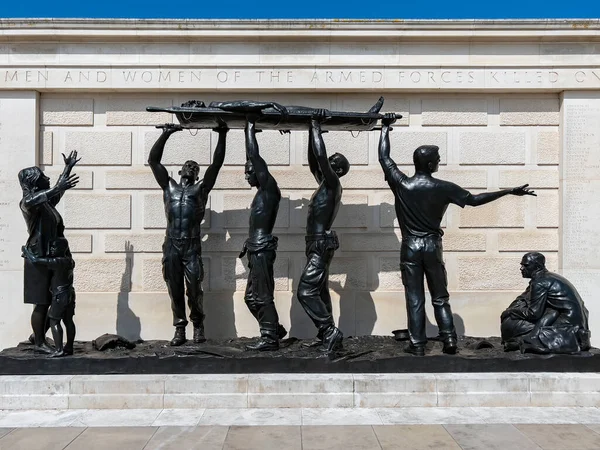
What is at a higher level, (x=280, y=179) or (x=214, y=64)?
(x=214, y=64)

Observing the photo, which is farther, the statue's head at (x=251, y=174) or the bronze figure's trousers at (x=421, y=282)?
the statue's head at (x=251, y=174)

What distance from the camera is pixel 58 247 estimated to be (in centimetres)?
654

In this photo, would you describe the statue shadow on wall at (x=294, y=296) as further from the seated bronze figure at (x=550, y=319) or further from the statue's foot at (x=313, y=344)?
the seated bronze figure at (x=550, y=319)

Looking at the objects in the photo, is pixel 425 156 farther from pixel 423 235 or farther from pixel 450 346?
pixel 450 346

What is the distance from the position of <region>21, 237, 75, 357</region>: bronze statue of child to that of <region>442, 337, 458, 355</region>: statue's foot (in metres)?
4.47

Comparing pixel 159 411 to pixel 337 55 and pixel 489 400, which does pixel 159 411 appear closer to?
pixel 489 400

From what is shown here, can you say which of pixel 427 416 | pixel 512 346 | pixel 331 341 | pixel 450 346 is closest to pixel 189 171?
pixel 331 341

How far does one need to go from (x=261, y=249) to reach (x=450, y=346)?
2542 mm

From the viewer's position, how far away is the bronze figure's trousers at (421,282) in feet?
21.6

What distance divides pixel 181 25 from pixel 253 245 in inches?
166

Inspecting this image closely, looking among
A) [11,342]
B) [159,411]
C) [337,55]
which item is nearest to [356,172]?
[337,55]

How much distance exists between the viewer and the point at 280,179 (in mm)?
9047

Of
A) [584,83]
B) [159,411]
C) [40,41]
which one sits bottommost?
[159,411]

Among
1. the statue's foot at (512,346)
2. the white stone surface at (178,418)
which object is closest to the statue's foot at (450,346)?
the statue's foot at (512,346)
